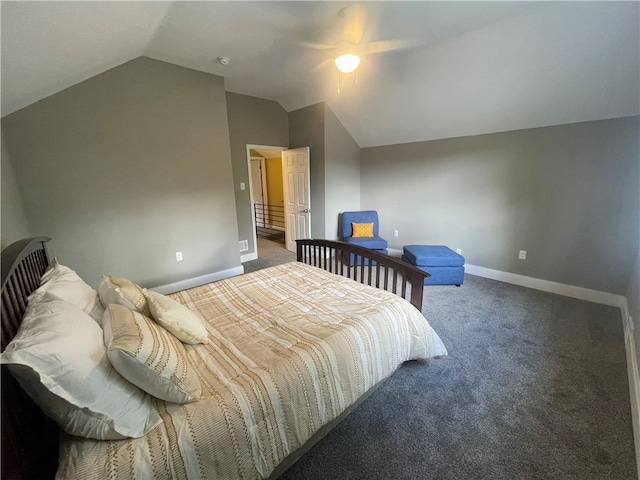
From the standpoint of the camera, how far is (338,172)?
480 cm

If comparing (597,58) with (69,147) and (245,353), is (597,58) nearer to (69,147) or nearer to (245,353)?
(245,353)

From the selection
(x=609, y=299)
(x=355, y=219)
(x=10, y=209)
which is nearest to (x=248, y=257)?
(x=355, y=219)

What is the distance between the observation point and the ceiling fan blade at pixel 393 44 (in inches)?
103

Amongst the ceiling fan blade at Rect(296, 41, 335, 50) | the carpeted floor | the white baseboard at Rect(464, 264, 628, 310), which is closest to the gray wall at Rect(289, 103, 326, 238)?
the ceiling fan blade at Rect(296, 41, 335, 50)

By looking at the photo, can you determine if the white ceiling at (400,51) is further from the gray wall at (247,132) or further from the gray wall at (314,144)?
the gray wall at (314,144)

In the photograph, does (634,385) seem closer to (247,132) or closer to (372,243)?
(372,243)

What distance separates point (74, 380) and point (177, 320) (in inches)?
20.9

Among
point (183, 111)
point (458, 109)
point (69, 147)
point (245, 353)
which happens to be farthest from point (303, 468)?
point (458, 109)

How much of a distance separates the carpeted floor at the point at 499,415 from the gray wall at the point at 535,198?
87cm

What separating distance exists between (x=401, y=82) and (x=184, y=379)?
3793 millimetres

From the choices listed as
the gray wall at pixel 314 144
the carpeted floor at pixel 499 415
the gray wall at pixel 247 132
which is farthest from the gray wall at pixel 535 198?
the gray wall at pixel 247 132

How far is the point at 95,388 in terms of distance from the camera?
848mm

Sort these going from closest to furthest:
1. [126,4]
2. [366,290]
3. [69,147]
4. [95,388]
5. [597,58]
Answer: [95,388] < [126,4] < [366,290] < [597,58] < [69,147]

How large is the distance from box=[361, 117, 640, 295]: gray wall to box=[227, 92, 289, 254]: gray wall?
82.9 inches
